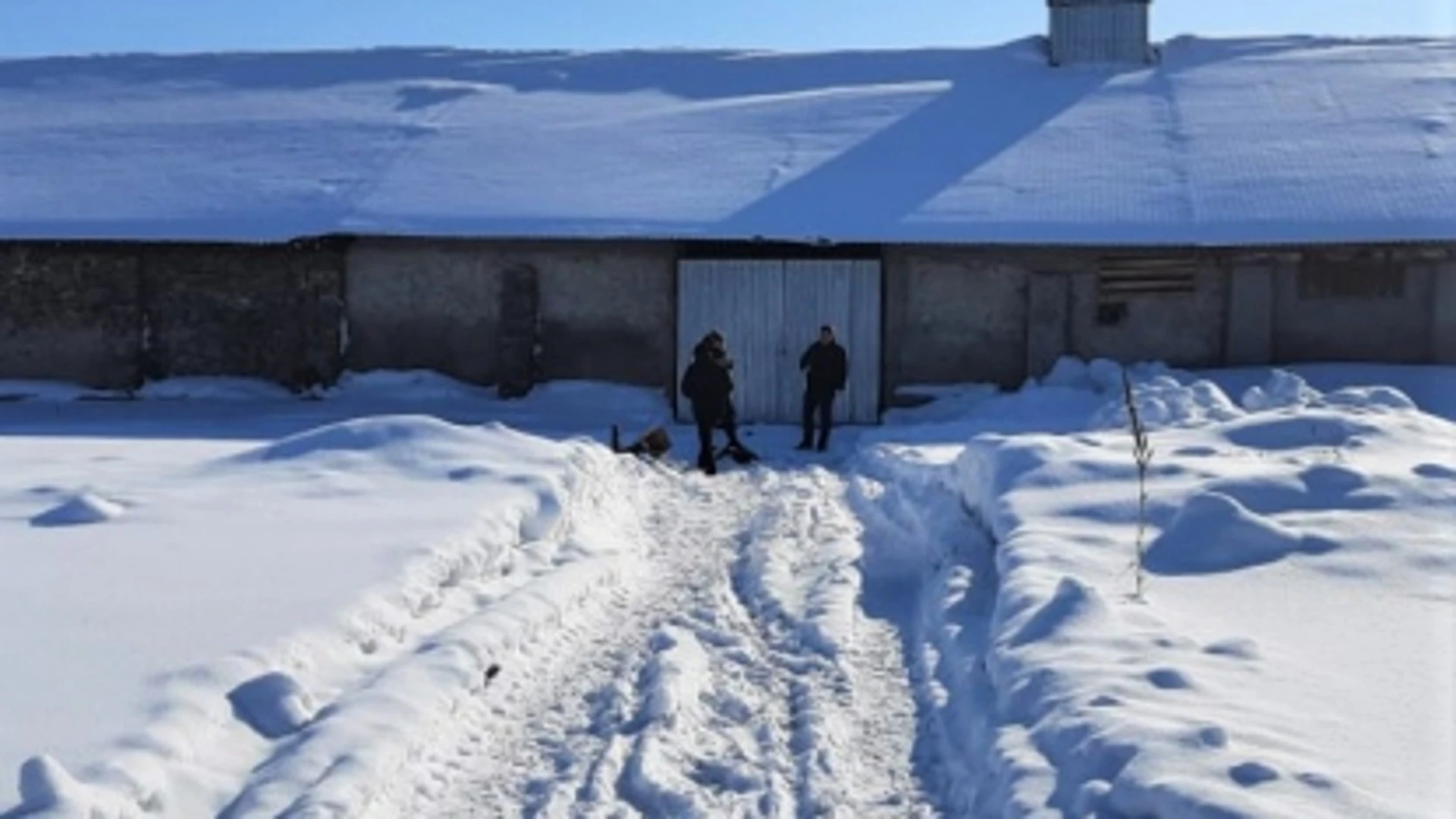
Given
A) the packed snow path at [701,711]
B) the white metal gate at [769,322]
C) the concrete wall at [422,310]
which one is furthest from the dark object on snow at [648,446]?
the packed snow path at [701,711]

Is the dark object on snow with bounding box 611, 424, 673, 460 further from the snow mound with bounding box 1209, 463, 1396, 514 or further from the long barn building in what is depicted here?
the snow mound with bounding box 1209, 463, 1396, 514

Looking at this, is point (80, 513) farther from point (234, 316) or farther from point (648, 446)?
point (234, 316)

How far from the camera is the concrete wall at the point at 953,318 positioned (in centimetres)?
1903

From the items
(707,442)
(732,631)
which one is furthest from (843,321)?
(732,631)

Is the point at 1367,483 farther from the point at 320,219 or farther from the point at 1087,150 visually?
the point at 320,219

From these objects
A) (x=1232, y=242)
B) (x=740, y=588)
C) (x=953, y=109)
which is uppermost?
(x=953, y=109)

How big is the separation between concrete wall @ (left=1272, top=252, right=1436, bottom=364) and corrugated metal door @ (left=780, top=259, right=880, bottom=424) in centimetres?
495

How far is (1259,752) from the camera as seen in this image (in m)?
5.03

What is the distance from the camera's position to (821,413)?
16.6m

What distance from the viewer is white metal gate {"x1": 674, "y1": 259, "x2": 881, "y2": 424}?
19188 millimetres

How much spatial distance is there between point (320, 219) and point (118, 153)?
5.55m

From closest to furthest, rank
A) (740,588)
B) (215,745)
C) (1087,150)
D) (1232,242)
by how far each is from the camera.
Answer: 1. (215,745)
2. (740,588)
3. (1232,242)
4. (1087,150)

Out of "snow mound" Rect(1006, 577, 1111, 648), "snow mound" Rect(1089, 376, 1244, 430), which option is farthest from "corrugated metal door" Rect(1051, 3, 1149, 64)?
"snow mound" Rect(1006, 577, 1111, 648)

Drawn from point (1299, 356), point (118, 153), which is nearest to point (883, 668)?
point (1299, 356)
